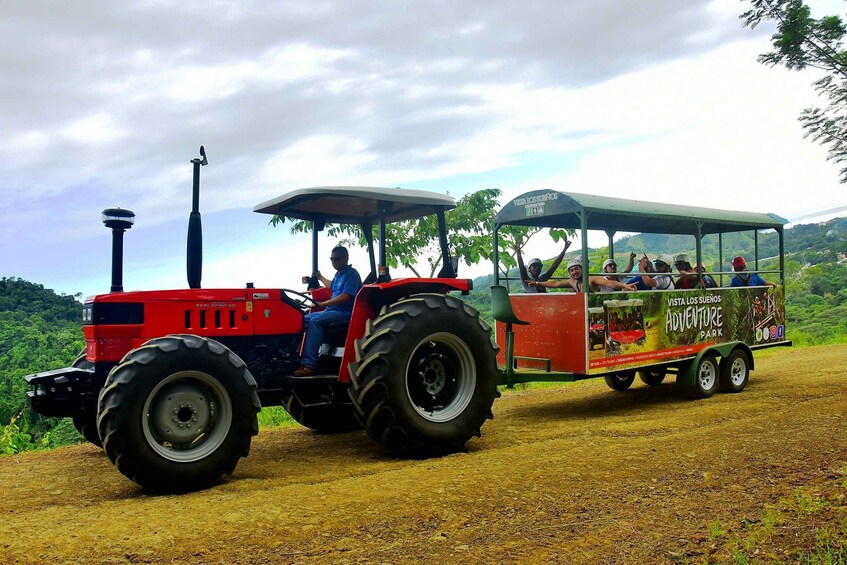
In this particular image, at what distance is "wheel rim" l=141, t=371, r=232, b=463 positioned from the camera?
4.99 meters

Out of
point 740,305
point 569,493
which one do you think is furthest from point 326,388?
point 740,305

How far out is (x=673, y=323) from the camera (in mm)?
8969

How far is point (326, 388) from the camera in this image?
6.48 metres

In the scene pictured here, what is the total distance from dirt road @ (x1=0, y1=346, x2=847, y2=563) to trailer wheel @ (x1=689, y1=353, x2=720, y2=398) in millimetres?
1974

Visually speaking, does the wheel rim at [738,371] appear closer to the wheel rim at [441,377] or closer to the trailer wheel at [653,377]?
the trailer wheel at [653,377]

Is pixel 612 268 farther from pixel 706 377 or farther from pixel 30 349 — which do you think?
pixel 30 349

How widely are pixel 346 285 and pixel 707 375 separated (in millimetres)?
5399

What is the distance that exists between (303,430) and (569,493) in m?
4.04

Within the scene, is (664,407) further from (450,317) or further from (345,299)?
(345,299)

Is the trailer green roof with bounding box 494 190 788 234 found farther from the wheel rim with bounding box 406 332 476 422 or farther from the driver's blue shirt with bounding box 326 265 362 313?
the driver's blue shirt with bounding box 326 265 362 313

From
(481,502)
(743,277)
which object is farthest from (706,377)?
(481,502)

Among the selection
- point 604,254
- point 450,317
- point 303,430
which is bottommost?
point 303,430

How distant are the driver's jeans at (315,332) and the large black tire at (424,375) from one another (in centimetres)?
54

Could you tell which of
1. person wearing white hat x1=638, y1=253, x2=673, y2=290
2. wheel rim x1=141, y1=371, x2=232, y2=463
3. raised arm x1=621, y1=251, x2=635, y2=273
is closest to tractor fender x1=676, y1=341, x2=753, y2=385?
person wearing white hat x1=638, y1=253, x2=673, y2=290
